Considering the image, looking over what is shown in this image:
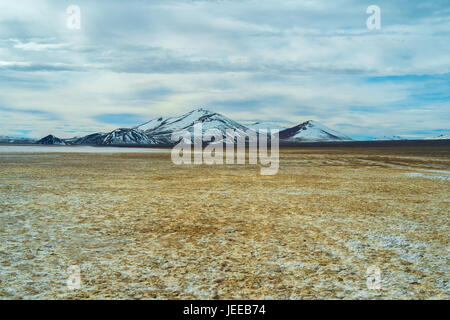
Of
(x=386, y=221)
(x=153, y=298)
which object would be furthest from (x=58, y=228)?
(x=386, y=221)

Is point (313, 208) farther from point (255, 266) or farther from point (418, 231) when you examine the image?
point (255, 266)

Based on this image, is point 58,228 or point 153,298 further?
point 58,228

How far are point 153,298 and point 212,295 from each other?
0.91 metres

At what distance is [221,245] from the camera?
26.2ft

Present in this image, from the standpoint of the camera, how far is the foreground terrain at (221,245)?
566cm

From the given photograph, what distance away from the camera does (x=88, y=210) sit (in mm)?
11664

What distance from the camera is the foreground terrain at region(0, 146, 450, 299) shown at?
18.6ft

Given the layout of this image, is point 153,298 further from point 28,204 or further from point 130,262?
point 28,204

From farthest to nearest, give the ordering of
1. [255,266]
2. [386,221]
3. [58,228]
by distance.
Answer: [386,221] → [58,228] → [255,266]

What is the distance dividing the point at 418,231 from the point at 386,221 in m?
1.25
